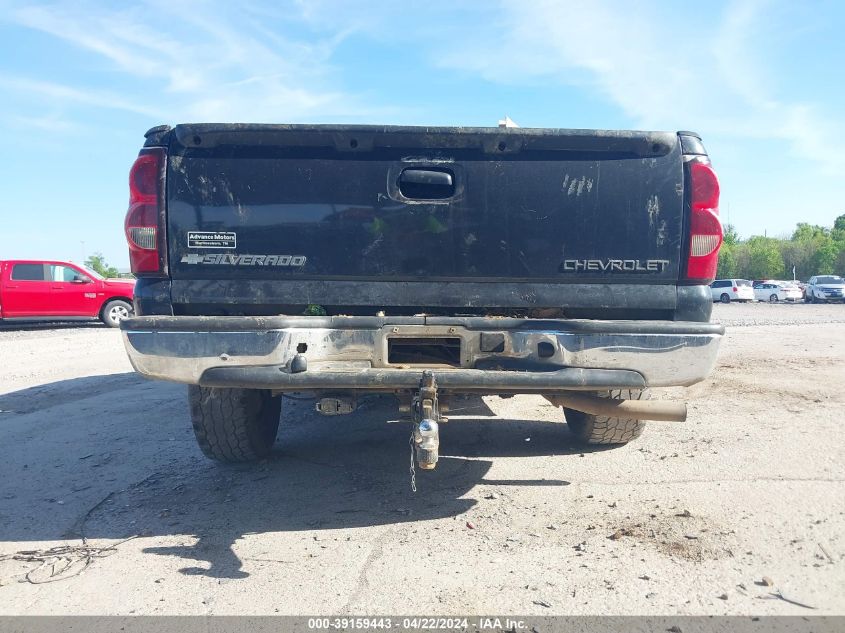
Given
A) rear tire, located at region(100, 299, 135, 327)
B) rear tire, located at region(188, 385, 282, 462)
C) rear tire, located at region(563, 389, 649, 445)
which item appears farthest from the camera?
rear tire, located at region(100, 299, 135, 327)

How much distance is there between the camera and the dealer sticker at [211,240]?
10.3 ft

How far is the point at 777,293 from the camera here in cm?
3641

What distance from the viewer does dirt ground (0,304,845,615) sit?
2578mm

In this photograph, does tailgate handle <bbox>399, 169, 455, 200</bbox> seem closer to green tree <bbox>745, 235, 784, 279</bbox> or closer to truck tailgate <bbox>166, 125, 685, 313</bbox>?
truck tailgate <bbox>166, 125, 685, 313</bbox>

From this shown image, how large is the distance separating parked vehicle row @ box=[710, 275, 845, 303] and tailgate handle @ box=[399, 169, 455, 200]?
34.9 meters

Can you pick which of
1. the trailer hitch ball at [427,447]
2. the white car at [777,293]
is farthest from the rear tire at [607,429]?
the white car at [777,293]

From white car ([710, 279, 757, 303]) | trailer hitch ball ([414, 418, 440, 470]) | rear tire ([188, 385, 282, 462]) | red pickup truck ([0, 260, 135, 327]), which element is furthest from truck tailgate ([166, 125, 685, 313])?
white car ([710, 279, 757, 303])

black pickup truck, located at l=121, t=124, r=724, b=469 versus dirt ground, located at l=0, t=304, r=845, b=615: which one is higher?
black pickup truck, located at l=121, t=124, r=724, b=469

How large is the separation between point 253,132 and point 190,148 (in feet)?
1.08

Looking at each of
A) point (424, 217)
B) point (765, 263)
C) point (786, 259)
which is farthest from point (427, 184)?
point (786, 259)

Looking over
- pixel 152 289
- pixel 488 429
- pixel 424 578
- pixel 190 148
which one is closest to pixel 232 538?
pixel 424 578

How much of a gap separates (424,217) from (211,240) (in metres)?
1.06

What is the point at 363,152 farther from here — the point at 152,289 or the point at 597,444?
the point at 597,444

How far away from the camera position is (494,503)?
3584 mm
